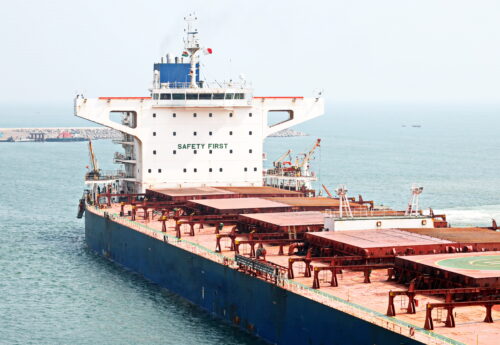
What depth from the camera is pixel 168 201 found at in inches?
2098

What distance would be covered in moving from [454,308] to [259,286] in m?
7.83

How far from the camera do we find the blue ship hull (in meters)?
28.2

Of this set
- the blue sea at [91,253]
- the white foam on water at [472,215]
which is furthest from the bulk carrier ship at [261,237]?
the white foam on water at [472,215]

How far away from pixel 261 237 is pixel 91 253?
1817 centimetres

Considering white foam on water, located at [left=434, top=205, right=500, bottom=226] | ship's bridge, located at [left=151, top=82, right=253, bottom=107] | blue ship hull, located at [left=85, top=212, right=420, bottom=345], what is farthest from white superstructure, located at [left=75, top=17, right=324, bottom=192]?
white foam on water, located at [left=434, top=205, right=500, bottom=226]

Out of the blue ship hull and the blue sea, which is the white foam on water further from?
the blue ship hull

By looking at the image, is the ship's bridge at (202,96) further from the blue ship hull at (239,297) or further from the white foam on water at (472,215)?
the white foam on water at (472,215)

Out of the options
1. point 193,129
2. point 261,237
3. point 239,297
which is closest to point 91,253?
point 193,129

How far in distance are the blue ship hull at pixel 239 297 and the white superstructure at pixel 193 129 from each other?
19.6 ft

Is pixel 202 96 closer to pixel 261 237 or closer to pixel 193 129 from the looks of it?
pixel 193 129

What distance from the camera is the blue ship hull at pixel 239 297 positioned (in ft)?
92.7

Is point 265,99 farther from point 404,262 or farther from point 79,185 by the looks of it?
point 79,185

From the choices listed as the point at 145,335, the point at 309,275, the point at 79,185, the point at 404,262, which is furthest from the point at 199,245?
the point at 79,185

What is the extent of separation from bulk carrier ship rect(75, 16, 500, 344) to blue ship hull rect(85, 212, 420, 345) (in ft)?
0.20
